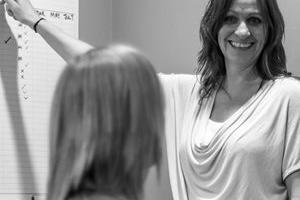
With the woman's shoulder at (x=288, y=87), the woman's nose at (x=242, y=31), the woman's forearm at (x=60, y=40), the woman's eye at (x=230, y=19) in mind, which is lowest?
the woman's shoulder at (x=288, y=87)

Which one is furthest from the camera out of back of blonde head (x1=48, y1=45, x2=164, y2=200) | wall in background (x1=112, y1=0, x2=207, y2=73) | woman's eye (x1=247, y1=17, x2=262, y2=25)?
wall in background (x1=112, y1=0, x2=207, y2=73)

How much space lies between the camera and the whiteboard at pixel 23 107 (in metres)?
1.70

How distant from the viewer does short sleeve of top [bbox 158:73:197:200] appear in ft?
5.65

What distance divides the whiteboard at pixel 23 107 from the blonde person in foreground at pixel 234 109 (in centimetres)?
6

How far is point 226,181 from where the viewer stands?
1.60m

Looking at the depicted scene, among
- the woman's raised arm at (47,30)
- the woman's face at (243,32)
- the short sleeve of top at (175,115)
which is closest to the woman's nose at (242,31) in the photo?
the woman's face at (243,32)

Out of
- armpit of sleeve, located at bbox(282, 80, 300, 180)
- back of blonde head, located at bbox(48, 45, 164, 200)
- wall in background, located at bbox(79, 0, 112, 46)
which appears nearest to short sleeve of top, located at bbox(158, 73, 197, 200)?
armpit of sleeve, located at bbox(282, 80, 300, 180)

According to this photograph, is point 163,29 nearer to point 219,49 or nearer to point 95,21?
point 95,21

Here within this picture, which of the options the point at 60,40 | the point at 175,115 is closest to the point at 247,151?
the point at 175,115

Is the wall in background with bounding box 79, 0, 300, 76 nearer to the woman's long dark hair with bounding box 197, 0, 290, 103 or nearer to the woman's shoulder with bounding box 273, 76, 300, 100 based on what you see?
the woman's long dark hair with bounding box 197, 0, 290, 103

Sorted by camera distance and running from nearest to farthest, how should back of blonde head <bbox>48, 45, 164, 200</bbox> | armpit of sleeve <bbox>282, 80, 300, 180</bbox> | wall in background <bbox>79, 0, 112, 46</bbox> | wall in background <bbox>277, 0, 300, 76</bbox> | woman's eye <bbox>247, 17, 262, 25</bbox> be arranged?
back of blonde head <bbox>48, 45, 164, 200</bbox>, armpit of sleeve <bbox>282, 80, 300, 180</bbox>, woman's eye <bbox>247, 17, 262, 25</bbox>, wall in background <bbox>277, 0, 300, 76</bbox>, wall in background <bbox>79, 0, 112, 46</bbox>

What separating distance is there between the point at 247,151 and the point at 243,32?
0.32 metres

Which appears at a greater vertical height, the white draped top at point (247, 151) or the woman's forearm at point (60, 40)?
the woman's forearm at point (60, 40)

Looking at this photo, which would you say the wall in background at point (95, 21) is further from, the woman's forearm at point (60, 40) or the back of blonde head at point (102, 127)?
the back of blonde head at point (102, 127)
